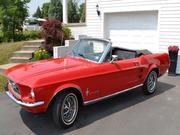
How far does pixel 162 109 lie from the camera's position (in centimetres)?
544

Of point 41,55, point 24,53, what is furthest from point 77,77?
point 24,53

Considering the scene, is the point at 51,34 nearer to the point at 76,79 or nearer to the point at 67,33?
the point at 67,33

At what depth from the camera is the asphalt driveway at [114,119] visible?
4344 millimetres

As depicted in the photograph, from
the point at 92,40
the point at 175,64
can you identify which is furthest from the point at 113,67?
the point at 175,64

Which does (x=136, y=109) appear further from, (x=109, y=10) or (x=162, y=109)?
(x=109, y=10)

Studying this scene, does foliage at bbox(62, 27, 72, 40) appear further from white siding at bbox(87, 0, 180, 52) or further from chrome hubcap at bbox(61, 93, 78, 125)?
chrome hubcap at bbox(61, 93, 78, 125)

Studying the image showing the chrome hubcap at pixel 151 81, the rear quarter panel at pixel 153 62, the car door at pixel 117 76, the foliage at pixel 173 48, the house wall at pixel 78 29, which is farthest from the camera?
the house wall at pixel 78 29

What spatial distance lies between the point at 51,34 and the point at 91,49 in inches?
226

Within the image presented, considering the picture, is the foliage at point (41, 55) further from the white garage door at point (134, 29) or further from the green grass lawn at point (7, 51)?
the white garage door at point (134, 29)

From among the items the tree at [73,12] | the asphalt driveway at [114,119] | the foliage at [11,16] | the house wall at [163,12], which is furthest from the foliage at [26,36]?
the tree at [73,12]

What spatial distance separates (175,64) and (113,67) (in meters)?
4.28

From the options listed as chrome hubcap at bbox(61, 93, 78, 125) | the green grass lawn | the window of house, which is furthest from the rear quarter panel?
the window of house

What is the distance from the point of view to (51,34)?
35.3 ft

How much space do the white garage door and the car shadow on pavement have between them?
3.66m
